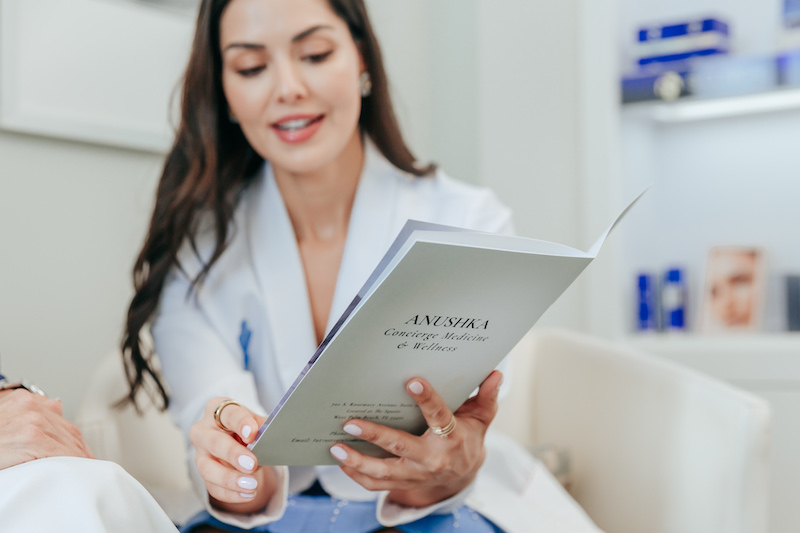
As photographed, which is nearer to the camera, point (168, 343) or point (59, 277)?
point (168, 343)

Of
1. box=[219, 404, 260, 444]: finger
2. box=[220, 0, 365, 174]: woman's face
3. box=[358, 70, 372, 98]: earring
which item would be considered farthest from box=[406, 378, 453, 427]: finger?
box=[358, 70, 372, 98]: earring

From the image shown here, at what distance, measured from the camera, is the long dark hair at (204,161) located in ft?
3.55

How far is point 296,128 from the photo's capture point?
105cm

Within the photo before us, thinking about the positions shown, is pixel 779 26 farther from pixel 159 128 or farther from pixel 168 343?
pixel 168 343

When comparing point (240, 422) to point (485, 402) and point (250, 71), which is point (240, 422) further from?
point (250, 71)

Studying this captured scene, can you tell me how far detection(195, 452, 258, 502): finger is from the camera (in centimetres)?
74

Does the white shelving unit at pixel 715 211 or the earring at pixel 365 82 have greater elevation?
the earring at pixel 365 82

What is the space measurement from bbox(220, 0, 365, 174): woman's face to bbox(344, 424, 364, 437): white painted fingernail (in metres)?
0.44

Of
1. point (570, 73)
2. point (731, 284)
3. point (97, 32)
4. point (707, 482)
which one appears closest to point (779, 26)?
point (570, 73)

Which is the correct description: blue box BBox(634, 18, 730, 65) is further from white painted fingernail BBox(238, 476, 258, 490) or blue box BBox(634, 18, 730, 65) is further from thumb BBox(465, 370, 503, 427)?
white painted fingernail BBox(238, 476, 258, 490)

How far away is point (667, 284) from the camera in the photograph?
6.71 ft

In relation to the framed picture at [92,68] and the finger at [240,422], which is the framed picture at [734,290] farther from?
the finger at [240,422]

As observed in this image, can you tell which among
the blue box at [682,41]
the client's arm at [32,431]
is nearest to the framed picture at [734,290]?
the blue box at [682,41]

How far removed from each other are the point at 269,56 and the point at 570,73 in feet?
4.01
